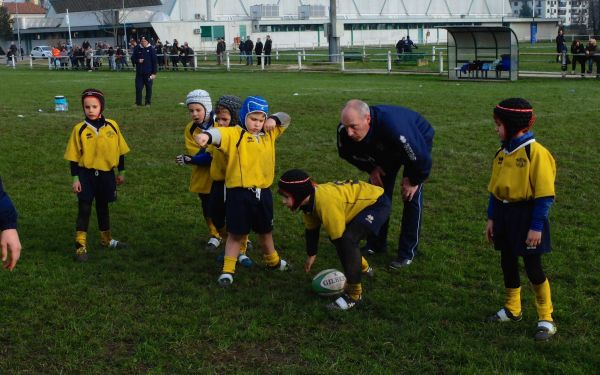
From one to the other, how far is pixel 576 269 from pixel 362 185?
217 cm

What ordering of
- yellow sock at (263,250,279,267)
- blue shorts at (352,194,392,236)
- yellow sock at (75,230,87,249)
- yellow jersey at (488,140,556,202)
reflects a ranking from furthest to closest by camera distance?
yellow sock at (75,230,87,249) < yellow sock at (263,250,279,267) < blue shorts at (352,194,392,236) < yellow jersey at (488,140,556,202)

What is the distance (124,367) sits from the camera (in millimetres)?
4512

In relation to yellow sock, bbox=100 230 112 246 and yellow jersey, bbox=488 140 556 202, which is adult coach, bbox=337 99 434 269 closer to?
yellow jersey, bbox=488 140 556 202

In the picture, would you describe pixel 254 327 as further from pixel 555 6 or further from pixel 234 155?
pixel 555 6

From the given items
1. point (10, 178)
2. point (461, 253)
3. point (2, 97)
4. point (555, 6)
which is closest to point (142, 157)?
point (10, 178)

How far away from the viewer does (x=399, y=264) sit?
641 centimetres

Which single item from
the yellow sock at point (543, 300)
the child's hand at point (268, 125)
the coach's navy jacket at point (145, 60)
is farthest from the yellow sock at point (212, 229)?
the coach's navy jacket at point (145, 60)

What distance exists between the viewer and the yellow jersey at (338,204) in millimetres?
5242

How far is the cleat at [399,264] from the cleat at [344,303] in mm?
974

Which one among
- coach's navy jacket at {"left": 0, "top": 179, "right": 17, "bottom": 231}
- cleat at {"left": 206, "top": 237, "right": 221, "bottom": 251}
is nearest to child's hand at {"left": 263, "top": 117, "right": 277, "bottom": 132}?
cleat at {"left": 206, "top": 237, "right": 221, "bottom": 251}

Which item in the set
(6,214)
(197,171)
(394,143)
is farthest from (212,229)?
(6,214)

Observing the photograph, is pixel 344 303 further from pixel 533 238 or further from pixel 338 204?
pixel 533 238

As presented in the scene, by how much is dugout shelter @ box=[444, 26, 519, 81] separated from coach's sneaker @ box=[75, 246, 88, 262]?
71.9ft

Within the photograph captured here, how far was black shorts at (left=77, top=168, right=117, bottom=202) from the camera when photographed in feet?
22.5
